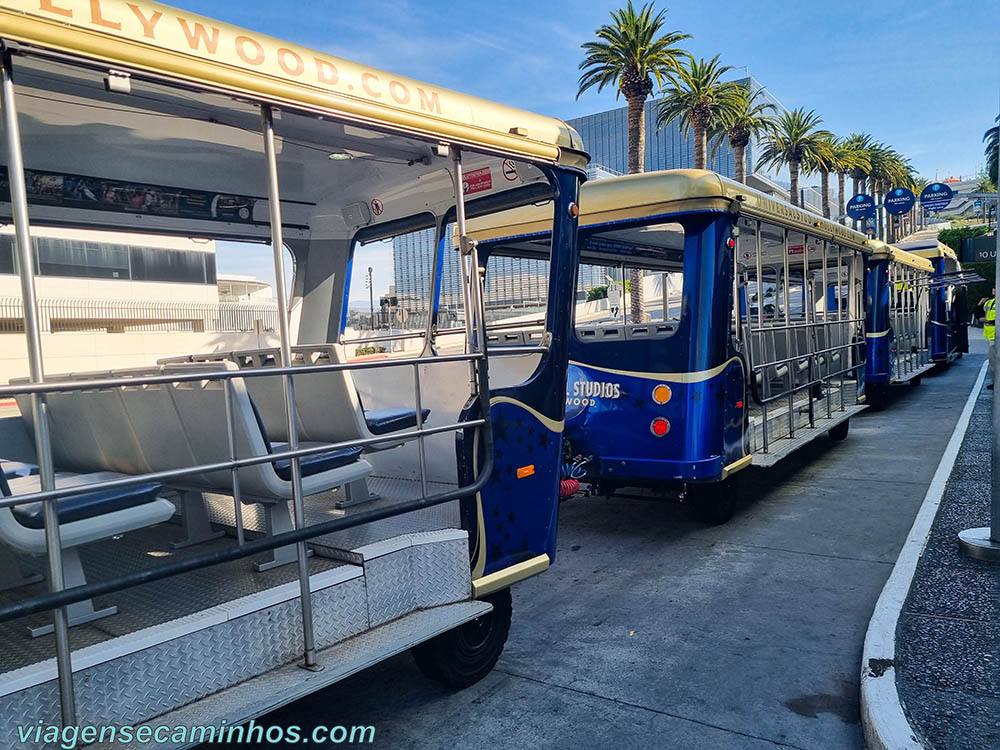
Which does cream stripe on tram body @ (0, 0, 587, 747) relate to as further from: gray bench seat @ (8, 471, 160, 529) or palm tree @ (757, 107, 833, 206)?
palm tree @ (757, 107, 833, 206)

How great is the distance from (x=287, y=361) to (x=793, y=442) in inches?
237

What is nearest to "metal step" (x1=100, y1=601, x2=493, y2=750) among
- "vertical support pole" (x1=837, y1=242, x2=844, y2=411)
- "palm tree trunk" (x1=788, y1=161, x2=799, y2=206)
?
"vertical support pole" (x1=837, y1=242, x2=844, y2=411)

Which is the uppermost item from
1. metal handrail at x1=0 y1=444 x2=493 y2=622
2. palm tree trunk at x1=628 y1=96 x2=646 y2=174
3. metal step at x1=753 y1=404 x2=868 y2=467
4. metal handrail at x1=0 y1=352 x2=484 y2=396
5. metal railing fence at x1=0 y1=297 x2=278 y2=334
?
palm tree trunk at x1=628 y1=96 x2=646 y2=174

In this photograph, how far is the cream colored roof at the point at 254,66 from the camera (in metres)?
2.19

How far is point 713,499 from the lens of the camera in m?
6.44

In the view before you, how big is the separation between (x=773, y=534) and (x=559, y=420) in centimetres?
313

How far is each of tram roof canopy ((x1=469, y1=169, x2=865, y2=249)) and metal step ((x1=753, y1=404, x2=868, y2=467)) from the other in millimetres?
2109

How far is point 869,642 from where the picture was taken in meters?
3.76

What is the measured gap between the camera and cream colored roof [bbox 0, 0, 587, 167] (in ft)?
7.19

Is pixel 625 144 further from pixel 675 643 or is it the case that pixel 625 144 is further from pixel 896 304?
pixel 675 643

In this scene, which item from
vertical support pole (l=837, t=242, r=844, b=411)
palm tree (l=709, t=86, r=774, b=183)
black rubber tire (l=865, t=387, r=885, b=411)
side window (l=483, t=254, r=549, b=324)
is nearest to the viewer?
side window (l=483, t=254, r=549, b=324)

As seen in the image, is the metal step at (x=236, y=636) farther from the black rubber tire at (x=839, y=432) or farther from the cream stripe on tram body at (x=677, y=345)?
the black rubber tire at (x=839, y=432)

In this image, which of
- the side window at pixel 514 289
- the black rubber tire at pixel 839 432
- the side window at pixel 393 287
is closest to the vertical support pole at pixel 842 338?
the black rubber tire at pixel 839 432

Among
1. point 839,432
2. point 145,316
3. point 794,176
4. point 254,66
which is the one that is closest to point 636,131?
point 839,432
